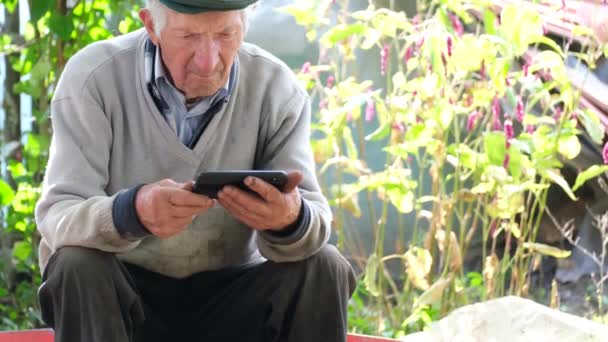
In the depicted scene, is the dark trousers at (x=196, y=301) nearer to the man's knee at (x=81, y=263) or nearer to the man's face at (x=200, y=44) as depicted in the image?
the man's knee at (x=81, y=263)

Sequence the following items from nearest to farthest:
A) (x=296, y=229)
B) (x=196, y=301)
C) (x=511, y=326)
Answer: (x=296, y=229)
(x=196, y=301)
(x=511, y=326)

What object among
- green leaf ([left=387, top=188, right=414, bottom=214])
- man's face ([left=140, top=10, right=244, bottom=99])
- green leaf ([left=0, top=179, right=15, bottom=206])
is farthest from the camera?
green leaf ([left=0, top=179, right=15, bottom=206])

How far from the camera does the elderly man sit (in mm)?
1952

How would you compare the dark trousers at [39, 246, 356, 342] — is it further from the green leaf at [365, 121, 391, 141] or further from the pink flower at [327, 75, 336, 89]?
the pink flower at [327, 75, 336, 89]

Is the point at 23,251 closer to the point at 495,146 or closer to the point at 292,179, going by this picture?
the point at 495,146

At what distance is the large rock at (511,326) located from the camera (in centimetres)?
274

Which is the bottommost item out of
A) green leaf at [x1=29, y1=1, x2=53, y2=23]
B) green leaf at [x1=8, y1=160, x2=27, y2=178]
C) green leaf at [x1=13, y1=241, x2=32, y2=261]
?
green leaf at [x1=13, y1=241, x2=32, y2=261]

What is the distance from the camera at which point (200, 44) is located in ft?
6.63

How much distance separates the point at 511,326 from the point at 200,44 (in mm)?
1219

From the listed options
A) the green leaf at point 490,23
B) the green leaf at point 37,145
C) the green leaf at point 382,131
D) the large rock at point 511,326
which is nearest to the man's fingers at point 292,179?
the large rock at point 511,326

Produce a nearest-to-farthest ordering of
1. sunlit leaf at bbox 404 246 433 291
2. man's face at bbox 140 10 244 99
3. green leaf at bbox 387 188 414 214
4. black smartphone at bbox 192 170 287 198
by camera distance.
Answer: black smartphone at bbox 192 170 287 198 < man's face at bbox 140 10 244 99 < green leaf at bbox 387 188 414 214 < sunlit leaf at bbox 404 246 433 291

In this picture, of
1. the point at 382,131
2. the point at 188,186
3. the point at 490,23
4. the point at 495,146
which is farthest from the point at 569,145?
the point at 188,186

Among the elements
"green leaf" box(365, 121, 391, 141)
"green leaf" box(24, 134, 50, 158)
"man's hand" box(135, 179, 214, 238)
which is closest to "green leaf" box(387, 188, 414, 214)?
"green leaf" box(365, 121, 391, 141)

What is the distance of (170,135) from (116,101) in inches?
4.6
